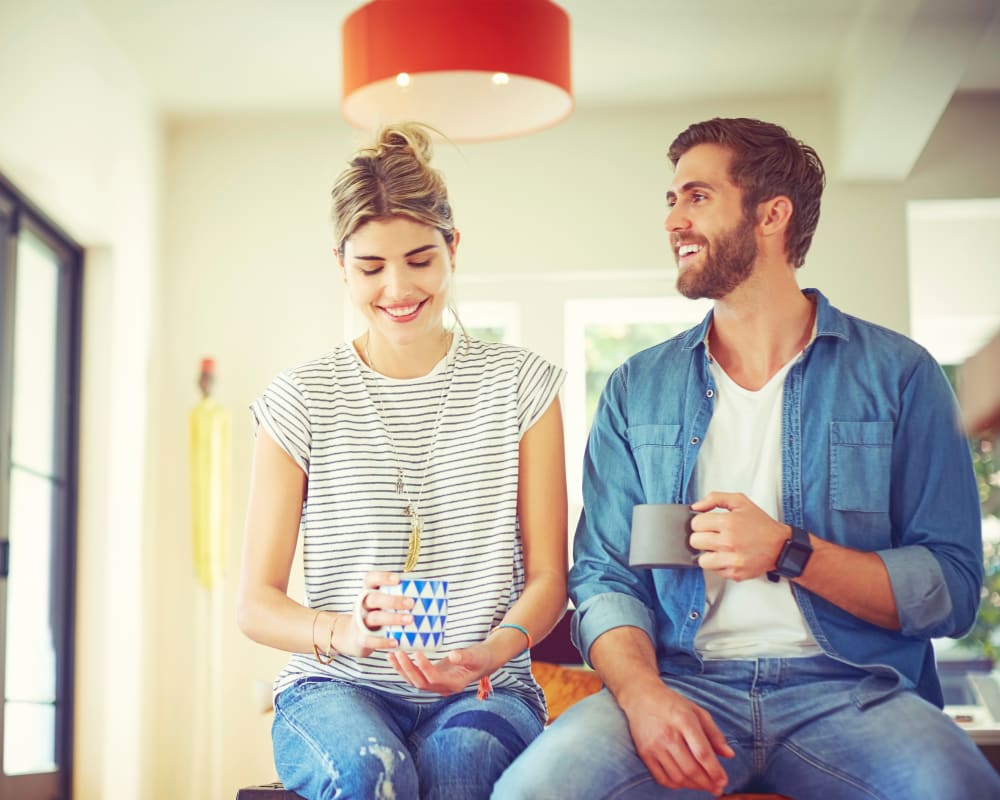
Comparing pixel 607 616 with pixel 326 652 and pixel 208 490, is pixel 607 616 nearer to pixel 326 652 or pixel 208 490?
pixel 326 652

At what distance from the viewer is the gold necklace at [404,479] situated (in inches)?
67.6

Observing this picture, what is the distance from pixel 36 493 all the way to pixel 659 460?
2.72 meters

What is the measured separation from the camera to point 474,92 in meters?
3.38

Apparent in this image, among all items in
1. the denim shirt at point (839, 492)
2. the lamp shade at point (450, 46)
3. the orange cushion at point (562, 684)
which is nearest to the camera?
the denim shirt at point (839, 492)

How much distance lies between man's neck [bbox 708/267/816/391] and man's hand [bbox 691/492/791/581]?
1.11 ft

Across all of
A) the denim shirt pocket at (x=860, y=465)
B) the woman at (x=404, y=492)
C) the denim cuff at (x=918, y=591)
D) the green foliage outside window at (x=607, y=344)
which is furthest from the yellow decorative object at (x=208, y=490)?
the denim cuff at (x=918, y=591)

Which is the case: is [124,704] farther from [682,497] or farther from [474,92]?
[682,497]

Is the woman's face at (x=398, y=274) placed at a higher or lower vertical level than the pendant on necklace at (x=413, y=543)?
higher

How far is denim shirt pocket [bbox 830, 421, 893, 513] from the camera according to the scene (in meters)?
1.73

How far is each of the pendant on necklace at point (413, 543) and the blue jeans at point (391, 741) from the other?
0.59 feet

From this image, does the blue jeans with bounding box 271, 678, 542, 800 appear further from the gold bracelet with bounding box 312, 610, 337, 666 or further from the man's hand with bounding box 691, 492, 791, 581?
the man's hand with bounding box 691, 492, 791, 581

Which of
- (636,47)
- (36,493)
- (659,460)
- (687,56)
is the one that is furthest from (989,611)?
(659,460)

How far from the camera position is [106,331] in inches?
170

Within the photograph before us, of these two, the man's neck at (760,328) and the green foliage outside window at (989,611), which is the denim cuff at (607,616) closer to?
the man's neck at (760,328)
